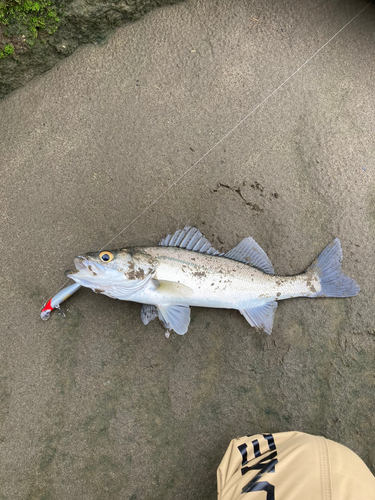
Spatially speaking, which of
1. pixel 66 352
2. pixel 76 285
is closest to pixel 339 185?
pixel 76 285

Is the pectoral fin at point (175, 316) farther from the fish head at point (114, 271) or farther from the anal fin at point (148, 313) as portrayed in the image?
the fish head at point (114, 271)

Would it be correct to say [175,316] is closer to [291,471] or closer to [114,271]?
[114,271]

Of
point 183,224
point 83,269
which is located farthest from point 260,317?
point 83,269

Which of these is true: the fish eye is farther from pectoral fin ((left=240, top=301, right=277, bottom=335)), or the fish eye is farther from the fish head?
pectoral fin ((left=240, top=301, right=277, bottom=335))

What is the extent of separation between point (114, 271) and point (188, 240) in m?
0.78

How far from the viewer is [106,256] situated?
2871 mm

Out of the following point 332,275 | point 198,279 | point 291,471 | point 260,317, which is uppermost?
point 198,279

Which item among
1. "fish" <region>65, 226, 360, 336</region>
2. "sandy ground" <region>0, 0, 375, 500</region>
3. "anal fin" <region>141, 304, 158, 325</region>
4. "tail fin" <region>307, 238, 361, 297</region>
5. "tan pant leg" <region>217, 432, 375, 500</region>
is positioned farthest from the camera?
"tail fin" <region>307, 238, 361, 297</region>

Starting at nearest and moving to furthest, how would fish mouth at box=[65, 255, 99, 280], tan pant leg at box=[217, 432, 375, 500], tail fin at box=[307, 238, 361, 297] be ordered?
1. tan pant leg at box=[217, 432, 375, 500]
2. fish mouth at box=[65, 255, 99, 280]
3. tail fin at box=[307, 238, 361, 297]

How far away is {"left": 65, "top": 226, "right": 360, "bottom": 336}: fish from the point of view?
293cm

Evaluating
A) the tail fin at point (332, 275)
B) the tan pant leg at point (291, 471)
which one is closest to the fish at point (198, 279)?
the tail fin at point (332, 275)

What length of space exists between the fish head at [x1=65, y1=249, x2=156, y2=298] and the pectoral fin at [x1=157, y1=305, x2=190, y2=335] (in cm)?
37

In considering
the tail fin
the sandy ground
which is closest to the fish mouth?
the sandy ground

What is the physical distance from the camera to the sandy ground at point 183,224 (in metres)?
3.08
